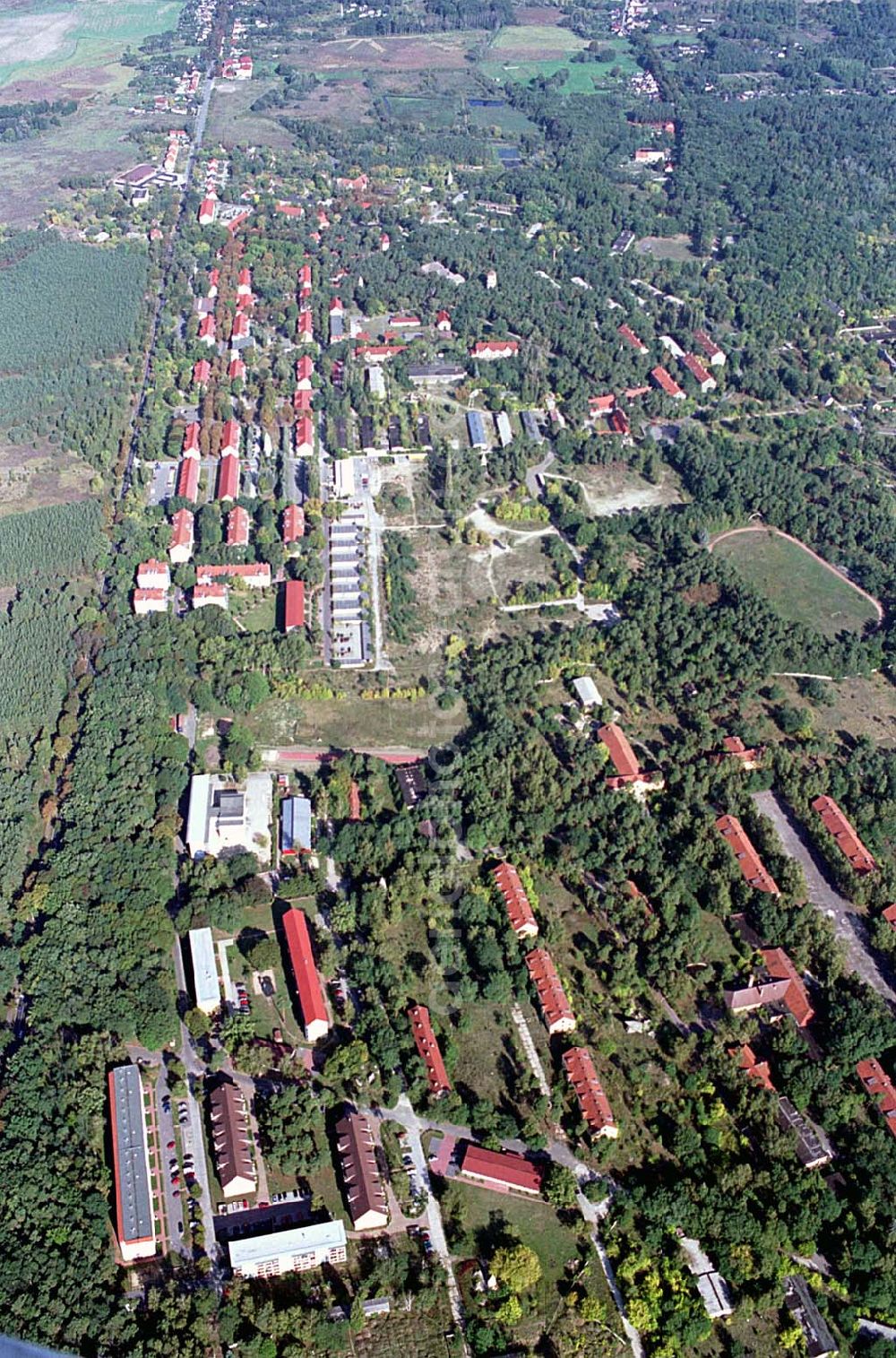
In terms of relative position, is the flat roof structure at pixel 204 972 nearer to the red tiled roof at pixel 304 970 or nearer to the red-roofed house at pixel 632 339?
the red tiled roof at pixel 304 970

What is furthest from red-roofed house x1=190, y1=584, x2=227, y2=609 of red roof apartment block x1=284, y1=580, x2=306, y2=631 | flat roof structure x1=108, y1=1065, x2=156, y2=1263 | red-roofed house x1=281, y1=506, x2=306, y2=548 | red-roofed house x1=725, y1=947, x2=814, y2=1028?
red-roofed house x1=725, y1=947, x2=814, y2=1028

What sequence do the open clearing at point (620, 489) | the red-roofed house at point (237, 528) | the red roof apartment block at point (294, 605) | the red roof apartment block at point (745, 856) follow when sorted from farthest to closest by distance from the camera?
1. the open clearing at point (620, 489)
2. the red-roofed house at point (237, 528)
3. the red roof apartment block at point (294, 605)
4. the red roof apartment block at point (745, 856)

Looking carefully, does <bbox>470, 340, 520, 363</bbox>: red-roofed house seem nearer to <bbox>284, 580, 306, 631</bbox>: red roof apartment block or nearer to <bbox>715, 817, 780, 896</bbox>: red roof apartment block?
<bbox>284, 580, 306, 631</bbox>: red roof apartment block

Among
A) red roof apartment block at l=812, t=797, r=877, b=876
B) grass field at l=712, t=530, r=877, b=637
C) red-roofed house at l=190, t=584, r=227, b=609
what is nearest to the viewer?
red roof apartment block at l=812, t=797, r=877, b=876

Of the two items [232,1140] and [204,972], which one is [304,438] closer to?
[204,972]

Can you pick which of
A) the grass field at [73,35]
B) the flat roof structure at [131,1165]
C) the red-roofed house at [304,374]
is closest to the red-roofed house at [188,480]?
the red-roofed house at [304,374]

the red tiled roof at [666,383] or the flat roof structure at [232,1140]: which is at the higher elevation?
the red tiled roof at [666,383]

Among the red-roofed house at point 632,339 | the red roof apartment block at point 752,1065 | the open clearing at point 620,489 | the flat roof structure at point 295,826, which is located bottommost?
the red roof apartment block at point 752,1065

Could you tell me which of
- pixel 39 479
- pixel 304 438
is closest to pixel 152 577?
pixel 39 479
